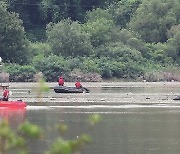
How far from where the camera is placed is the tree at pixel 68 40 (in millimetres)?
84688

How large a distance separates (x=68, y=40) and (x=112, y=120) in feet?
170

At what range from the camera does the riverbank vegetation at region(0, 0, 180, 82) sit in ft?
268

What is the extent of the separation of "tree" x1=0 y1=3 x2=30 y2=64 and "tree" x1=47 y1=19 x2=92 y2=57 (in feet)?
13.2

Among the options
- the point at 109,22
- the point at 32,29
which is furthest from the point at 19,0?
the point at 109,22

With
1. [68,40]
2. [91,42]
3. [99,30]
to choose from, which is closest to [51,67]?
[68,40]

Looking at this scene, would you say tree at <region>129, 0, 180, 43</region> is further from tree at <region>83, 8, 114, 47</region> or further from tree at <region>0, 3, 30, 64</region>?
tree at <region>0, 3, 30, 64</region>

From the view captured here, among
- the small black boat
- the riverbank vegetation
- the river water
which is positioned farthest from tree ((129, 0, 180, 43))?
the river water

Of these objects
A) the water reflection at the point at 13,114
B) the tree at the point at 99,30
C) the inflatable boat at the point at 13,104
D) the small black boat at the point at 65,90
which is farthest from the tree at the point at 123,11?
the water reflection at the point at 13,114

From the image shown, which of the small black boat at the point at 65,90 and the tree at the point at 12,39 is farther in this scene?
the tree at the point at 12,39

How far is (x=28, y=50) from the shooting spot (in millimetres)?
83688

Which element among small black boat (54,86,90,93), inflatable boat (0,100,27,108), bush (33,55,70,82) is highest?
inflatable boat (0,100,27,108)

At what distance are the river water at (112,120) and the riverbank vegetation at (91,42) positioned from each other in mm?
25824

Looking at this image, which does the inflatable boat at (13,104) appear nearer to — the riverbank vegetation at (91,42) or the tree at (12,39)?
the riverbank vegetation at (91,42)

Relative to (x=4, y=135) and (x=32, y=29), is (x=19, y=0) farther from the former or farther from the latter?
(x=4, y=135)
